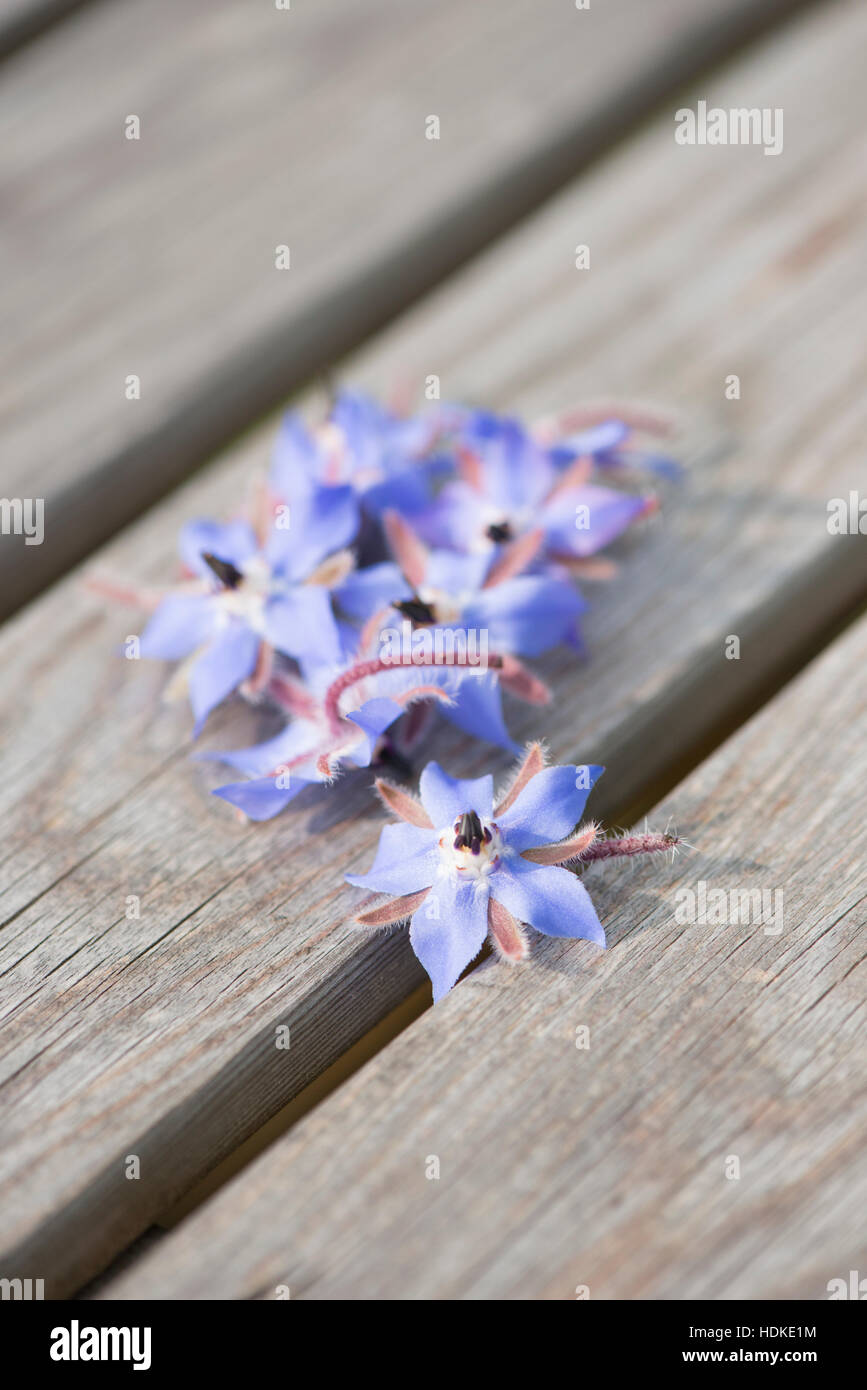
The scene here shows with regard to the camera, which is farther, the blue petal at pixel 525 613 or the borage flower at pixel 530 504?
the borage flower at pixel 530 504

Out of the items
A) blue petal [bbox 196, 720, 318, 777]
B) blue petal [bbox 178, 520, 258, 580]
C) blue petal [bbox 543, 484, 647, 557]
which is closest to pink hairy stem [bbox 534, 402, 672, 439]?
blue petal [bbox 543, 484, 647, 557]

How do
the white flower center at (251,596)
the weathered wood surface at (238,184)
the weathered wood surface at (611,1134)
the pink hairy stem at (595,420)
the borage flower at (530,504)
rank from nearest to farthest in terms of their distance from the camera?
the weathered wood surface at (611,1134) → the white flower center at (251,596) → the borage flower at (530,504) → the pink hairy stem at (595,420) → the weathered wood surface at (238,184)

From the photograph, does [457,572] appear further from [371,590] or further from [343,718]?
[343,718]

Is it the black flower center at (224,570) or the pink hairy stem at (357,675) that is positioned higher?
the black flower center at (224,570)

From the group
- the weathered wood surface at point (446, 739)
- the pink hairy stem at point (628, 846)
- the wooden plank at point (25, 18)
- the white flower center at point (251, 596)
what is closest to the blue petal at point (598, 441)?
the weathered wood surface at point (446, 739)

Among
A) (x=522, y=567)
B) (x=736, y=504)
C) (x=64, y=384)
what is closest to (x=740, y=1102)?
(x=522, y=567)

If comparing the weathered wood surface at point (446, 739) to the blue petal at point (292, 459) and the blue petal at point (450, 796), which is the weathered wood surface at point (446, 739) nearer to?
the blue petal at point (450, 796)

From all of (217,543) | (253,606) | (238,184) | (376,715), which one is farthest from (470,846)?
(238,184)
